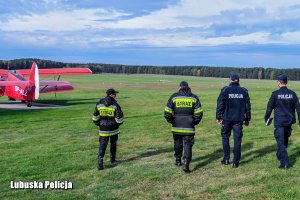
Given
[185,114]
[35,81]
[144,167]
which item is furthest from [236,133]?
[35,81]

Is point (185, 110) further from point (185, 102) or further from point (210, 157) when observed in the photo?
point (210, 157)

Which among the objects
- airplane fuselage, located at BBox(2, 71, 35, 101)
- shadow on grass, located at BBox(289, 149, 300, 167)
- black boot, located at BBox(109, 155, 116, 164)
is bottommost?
black boot, located at BBox(109, 155, 116, 164)

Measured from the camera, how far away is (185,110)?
980 centimetres

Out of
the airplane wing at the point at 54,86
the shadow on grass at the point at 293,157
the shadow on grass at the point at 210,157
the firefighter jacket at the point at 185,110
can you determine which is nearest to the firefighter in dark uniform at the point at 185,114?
the firefighter jacket at the point at 185,110

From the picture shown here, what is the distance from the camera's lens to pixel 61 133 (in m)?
17.2

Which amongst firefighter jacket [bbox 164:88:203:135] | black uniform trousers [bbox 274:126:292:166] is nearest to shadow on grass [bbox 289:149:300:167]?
black uniform trousers [bbox 274:126:292:166]

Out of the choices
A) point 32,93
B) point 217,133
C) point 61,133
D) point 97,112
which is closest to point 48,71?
Result: point 32,93

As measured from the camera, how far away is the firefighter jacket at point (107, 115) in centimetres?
1039

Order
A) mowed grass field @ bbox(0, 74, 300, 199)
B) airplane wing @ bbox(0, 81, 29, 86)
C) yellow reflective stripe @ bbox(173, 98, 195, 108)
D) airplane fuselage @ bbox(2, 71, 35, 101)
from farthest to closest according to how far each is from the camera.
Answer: airplane fuselage @ bbox(2, 71, 35, 101) < airplane wing @ bbox(0, 81, 29, 86) < yellow reflective stripe @ bbox(173, 98, 195, 108) < mowed grass field @ bbox(0, 74, 300, 199)

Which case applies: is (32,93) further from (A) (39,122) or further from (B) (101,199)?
(B) (101,199)

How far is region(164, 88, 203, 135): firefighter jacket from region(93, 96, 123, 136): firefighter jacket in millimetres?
1486

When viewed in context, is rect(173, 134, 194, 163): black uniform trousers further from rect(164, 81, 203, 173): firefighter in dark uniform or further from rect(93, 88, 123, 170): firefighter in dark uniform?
rect(93, 88, 123, 170): firefighter in dark uniform

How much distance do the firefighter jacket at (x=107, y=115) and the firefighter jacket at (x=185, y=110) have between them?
1486 mm

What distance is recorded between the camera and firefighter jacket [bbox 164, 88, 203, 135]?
385 inches
